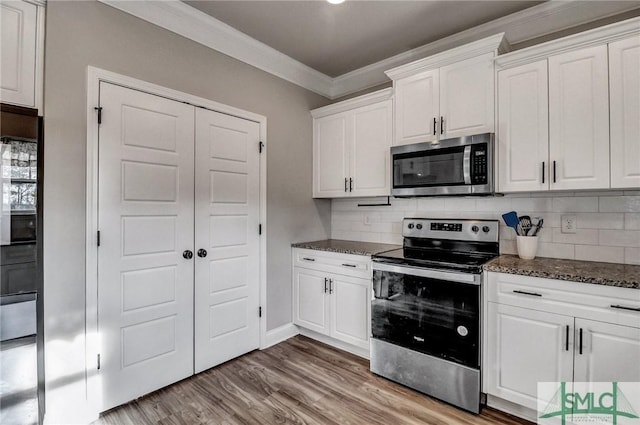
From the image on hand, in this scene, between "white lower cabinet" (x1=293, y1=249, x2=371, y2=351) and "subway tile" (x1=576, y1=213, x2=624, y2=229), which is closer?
"subway tile" (x1=576, y1=213, x2=624, y2=229)

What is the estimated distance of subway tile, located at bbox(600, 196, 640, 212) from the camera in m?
2.06

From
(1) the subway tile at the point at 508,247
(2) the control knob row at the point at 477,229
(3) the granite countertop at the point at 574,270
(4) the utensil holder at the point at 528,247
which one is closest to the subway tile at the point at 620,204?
(3) the granite countertop at the point at 574,270

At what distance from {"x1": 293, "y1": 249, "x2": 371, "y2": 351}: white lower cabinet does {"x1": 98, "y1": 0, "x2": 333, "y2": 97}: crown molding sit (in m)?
1.85

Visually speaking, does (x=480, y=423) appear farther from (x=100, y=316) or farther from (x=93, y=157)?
(x=93, y=157)

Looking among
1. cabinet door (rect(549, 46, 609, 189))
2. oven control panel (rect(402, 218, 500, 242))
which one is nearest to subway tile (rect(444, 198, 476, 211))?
oven control panel (rect(402, 218, 500, 242))

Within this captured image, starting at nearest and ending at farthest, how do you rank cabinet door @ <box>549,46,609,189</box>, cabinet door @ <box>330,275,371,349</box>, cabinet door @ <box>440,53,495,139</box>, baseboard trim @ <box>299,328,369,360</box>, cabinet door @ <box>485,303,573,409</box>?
cabinet door @ <box>485,303,573,409</box> < cabinet door @ <box>549,46,609,189</box> < cabinet door @ <box>440,53,495,139</box> < cabinet door @ <box>330,275,371,349</box> < baseboard trim @ <box>299,328,369,360</box>

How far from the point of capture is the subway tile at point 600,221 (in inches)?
83.1

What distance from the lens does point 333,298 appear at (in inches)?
115

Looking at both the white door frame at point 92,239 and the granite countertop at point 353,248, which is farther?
the granite countertop at point 353,248

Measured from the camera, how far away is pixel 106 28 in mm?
2021

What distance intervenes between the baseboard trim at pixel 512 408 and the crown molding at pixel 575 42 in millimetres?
2283

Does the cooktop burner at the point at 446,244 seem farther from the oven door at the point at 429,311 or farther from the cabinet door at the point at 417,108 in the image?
the cabinet door at the point at 417,108

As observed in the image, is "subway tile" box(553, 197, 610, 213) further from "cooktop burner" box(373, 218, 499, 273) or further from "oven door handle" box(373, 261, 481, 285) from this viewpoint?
"oven door handle" box(373, 261, 481, 285)

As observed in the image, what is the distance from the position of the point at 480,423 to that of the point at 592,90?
218cm
